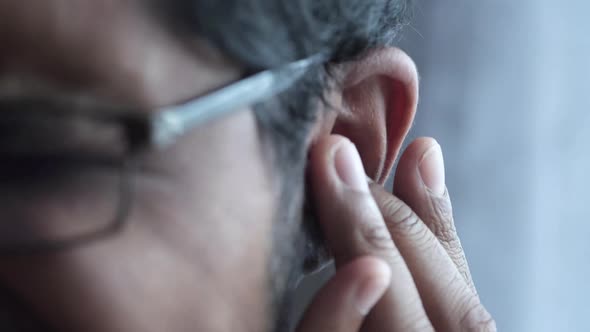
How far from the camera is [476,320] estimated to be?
101 centimetres

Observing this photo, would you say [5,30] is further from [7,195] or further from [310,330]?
[310,330]

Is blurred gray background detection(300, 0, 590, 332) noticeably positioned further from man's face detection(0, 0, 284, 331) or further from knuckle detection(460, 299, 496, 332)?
man's face detection(0, 0, 284, 331)

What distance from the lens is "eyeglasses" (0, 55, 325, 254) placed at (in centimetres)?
65

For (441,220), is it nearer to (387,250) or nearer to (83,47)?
(387,250)

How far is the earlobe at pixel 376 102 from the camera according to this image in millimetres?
936

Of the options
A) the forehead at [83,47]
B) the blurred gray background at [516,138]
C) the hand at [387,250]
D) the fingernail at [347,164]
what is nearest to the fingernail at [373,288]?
the hand at [387,250]

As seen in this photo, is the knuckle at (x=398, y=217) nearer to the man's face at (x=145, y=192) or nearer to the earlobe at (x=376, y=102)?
the earlobe at (x=376, y=102)

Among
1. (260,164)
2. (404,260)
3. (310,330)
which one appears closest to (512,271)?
(404,260)

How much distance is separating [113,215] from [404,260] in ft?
1.60

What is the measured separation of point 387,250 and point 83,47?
489 millimetres

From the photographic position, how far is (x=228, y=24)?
2.36 ft

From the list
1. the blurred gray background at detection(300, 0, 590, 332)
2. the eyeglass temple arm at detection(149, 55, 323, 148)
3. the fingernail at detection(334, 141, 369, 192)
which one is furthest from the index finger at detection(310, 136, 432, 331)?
the blurred gray background at detection(300, 0, 590, 332)

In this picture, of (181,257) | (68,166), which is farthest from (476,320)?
(68,166)

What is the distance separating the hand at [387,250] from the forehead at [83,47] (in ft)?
0.95
